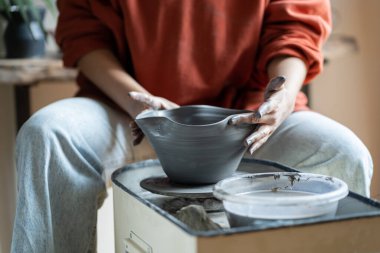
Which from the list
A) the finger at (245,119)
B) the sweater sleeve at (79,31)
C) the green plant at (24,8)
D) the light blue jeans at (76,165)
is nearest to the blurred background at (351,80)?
the green plant at (24,8)

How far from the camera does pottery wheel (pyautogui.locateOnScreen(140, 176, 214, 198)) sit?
98 cm

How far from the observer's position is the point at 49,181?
1172mm

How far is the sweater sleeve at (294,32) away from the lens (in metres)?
1.34

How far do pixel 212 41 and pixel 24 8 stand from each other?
571 mm

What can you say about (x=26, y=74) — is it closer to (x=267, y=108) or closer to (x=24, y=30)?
(x=24, y=30)

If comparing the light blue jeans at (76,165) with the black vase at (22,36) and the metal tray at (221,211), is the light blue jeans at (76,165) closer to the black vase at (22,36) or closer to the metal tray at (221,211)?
the metal tray at (221,211)

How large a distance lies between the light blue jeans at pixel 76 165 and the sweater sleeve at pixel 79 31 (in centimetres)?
22

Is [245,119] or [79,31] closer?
[245,119]

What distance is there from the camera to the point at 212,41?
4.48 ft

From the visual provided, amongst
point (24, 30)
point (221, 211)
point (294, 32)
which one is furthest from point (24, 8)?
point (221, 211)

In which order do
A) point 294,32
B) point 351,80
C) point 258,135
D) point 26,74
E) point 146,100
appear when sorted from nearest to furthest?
point 258,135
point 146,100
point 294,32
point 26,74
point 351,80

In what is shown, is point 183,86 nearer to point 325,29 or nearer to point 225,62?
point 225,62

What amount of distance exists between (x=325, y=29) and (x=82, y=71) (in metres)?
Result: 0.55

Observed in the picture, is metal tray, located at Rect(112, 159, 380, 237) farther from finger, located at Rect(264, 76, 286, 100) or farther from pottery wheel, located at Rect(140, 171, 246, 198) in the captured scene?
finger, located at Rect(264, 76, 286, 100)
